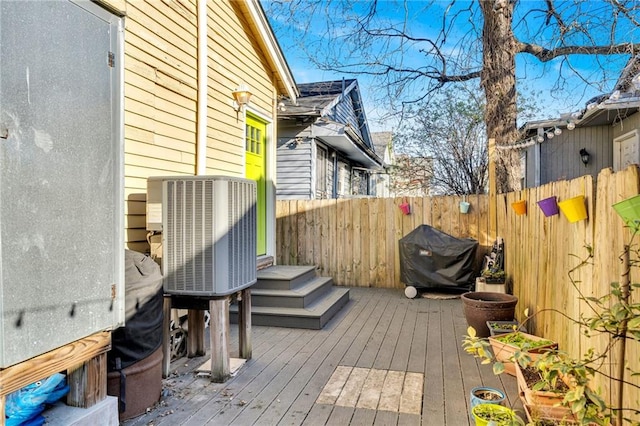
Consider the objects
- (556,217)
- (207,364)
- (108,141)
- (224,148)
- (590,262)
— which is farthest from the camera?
(224,148)

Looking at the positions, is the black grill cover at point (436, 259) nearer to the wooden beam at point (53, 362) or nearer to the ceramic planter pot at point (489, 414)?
the ceramic planter pot at point (489, 414)

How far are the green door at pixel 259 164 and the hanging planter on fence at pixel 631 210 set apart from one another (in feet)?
16.3

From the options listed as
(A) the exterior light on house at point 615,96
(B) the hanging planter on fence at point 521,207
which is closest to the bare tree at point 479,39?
(A) the exterior light on house at point 615,96

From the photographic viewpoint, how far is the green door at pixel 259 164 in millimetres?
6094

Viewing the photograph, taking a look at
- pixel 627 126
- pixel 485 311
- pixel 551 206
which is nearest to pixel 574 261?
pixel 551 206

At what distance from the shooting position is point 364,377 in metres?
3.29

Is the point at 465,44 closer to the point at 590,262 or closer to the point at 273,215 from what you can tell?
the point at 273,215

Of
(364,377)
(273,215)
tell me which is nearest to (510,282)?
(364,377)

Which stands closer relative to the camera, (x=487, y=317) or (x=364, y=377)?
(x=364, y=377)

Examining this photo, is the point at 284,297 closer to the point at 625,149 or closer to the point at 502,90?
the point at 502,90

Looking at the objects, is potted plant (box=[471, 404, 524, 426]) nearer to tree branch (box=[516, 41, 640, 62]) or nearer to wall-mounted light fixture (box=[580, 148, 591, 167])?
tree branch (box=[516, 41, 640, 62])

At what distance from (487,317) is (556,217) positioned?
4.36 feet

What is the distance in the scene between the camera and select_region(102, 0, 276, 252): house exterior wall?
11.9 feet

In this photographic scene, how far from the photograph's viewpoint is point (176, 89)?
4.24 meters
